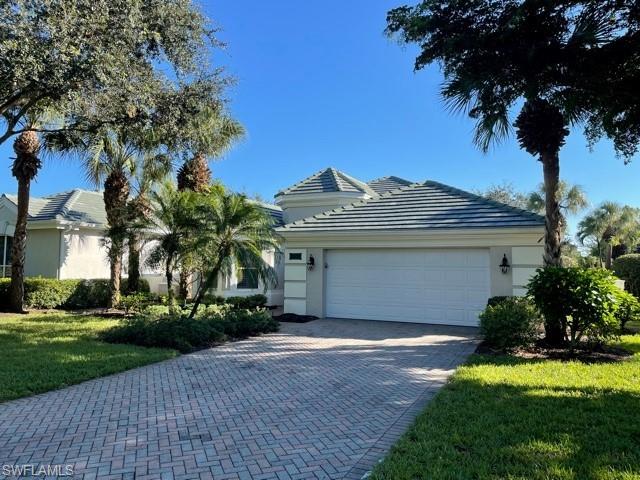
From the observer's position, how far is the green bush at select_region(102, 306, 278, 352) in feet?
32.8

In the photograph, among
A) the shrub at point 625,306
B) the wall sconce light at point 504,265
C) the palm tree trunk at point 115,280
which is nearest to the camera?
the shrub at point 625,306

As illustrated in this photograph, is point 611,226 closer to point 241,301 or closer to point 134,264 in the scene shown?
point 241,301

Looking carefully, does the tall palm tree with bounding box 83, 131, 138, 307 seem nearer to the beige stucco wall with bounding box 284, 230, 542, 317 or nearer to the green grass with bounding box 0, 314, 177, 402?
the green grass with bounding box 0, 314, 177, 402

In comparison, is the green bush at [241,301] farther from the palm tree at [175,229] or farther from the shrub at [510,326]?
the shrub at [510,326]

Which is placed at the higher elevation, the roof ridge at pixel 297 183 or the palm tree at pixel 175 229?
the roof ridge at pixel 297 183

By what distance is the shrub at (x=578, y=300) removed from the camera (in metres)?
8.63

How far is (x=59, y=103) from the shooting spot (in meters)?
9.76

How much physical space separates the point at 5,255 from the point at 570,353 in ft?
74.9

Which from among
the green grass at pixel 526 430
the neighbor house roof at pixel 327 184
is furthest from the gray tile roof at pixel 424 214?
the green grass at pixel 526 430

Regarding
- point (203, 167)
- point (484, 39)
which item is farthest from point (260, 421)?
point (203, 167)

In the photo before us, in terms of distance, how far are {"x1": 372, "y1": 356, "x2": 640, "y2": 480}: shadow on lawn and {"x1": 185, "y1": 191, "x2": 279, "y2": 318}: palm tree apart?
691cm

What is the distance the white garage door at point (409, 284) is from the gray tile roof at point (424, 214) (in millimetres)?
836

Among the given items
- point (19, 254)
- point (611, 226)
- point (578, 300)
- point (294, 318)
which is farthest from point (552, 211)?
point (611, 226)

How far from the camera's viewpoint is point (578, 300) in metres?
8.70
